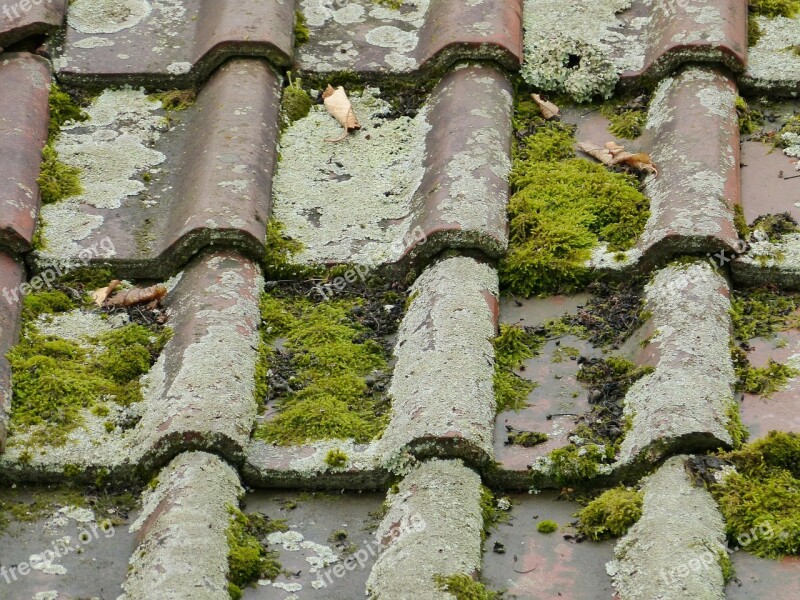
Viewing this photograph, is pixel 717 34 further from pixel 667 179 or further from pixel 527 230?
pixel 527 230

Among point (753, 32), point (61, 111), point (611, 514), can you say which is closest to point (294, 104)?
point (61, 111)

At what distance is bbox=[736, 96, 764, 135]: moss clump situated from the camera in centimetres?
448

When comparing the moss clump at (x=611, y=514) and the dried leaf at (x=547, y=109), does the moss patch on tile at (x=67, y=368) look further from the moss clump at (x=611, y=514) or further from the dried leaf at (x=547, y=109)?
the dried leaf at (x=547, y=109)

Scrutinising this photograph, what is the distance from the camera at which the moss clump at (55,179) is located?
4246mm

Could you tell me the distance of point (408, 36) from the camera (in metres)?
4.98

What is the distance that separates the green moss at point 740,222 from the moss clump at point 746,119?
630 millimetres

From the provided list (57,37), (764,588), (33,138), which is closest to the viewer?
(764,588)

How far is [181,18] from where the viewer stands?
5.12m

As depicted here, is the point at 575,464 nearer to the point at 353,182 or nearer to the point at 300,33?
the point at 353,182

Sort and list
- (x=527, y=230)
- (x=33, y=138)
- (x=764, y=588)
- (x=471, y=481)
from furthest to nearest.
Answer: (x=33, y=138) < (x=527, y=230) < (x=471, y=481) < (x=764, y=588)

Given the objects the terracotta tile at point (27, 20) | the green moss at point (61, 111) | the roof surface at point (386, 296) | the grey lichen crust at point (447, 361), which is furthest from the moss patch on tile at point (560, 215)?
the terracotta tile at point (27, 20)

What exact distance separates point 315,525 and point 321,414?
0.36m

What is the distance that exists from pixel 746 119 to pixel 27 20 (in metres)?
2.77

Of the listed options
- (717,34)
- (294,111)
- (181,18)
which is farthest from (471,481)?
(181,18)
